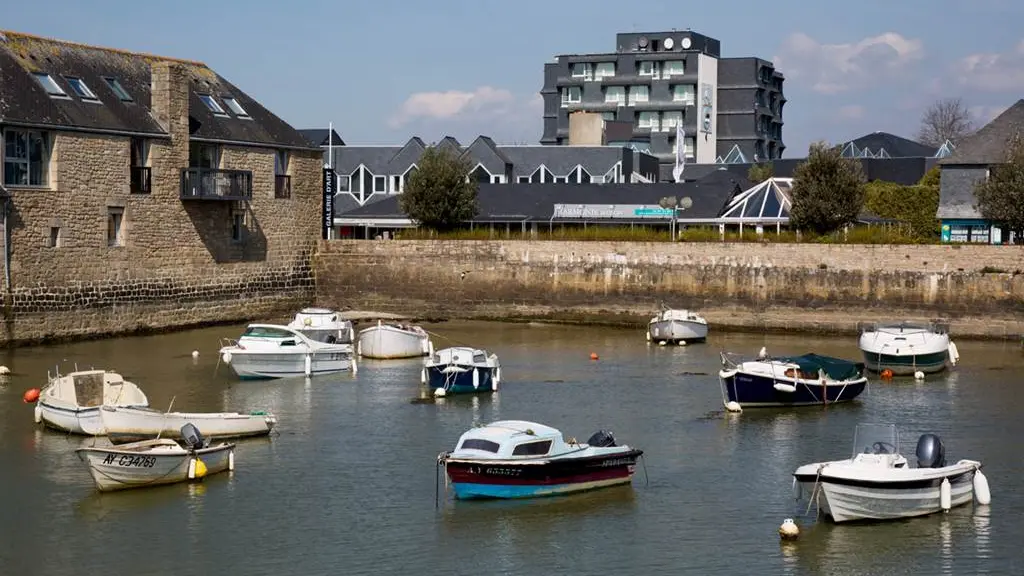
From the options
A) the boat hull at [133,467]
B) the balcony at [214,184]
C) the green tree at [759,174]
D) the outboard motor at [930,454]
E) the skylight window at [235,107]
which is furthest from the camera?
the green tree at [759,174]

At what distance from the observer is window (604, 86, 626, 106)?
394 ft

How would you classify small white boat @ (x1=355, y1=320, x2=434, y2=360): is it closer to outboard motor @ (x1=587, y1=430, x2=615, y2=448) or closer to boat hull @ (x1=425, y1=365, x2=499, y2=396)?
boat hull @ (x1=425, y1=365, x2=499, y2=396)

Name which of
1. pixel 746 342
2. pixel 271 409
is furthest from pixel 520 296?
pixel 271 409

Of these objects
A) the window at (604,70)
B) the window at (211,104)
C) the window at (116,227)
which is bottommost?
the window at (116,227)

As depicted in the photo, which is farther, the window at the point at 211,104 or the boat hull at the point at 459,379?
the window at the point at 211,104

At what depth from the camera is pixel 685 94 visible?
390ft

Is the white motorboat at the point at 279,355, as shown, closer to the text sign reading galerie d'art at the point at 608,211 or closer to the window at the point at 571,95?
the text sign reading galerie d'art at the point at 608,211

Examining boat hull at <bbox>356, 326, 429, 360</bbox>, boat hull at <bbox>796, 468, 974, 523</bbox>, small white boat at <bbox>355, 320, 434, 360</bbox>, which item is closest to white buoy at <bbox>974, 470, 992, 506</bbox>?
boat hull at <bbox>796, 468, 974, 523</bbox>

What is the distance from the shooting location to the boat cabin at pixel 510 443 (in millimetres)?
25000

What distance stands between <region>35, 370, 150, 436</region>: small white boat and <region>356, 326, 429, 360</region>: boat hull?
44.3ft

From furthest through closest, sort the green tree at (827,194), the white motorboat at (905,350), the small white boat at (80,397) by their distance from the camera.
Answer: the green tree at (827,194) → the white motorboat at (905,350) → the small white boat at (80,397)

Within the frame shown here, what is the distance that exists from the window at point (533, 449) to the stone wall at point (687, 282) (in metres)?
28.7

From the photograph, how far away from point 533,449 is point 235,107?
33.4 metres

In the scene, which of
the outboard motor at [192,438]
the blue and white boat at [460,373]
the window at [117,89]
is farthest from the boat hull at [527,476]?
the window at [117,89]
